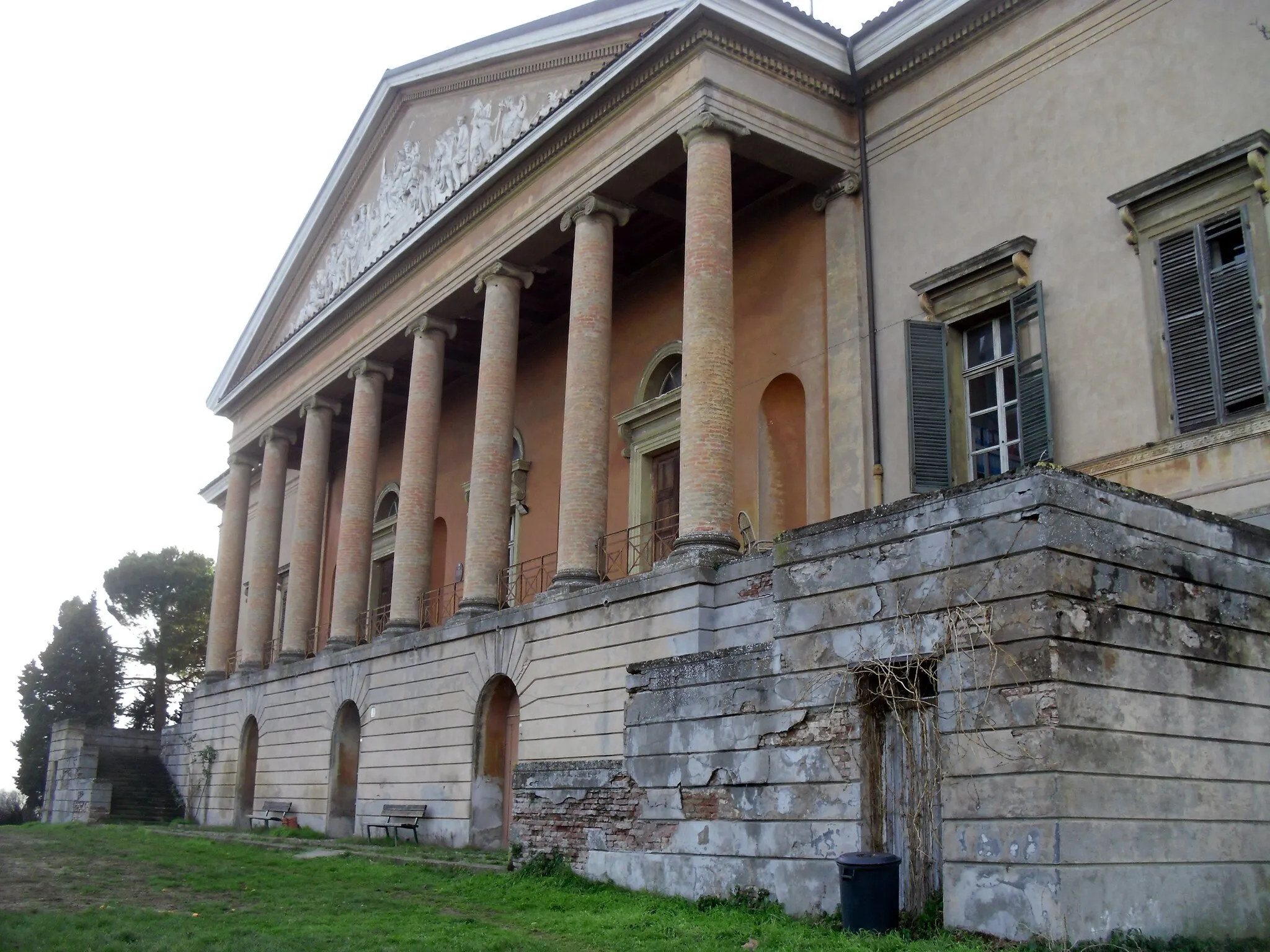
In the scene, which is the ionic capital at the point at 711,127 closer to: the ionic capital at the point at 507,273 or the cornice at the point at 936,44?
the cornice at the point at 936,44

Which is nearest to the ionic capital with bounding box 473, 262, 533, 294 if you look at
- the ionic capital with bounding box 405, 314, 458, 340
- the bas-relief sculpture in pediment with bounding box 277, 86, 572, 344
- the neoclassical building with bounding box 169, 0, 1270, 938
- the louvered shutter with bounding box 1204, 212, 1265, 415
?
the neoclassical building with bounding box 169, 0, 1270, 938

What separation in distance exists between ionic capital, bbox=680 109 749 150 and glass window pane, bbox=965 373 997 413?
501 cm

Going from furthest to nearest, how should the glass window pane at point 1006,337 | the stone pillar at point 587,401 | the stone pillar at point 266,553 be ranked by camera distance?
the stone pillar at point 266,553
the stone pillar at point 587,401
the glass window pane at point 1006,337

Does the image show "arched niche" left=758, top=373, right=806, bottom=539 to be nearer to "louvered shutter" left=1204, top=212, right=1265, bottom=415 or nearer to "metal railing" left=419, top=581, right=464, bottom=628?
"louvered shutter" left=1204, top=212, right=1265, bottom=415

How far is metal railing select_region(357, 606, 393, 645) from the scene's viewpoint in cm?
2689

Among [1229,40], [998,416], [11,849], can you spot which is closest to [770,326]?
[998,416]

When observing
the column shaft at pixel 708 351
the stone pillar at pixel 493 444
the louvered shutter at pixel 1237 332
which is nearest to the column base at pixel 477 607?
the stone pillar at pixel 493 444

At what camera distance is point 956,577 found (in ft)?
29.6

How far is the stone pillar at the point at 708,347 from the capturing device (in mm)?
16359

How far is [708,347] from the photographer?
16875 millimetres

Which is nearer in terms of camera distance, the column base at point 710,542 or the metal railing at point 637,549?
the column base at point 710,542

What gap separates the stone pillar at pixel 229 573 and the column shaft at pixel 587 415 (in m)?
17.1

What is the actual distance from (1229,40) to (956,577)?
9123 mm

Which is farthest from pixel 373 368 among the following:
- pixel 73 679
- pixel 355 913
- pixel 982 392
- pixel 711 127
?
pixel 73 679
